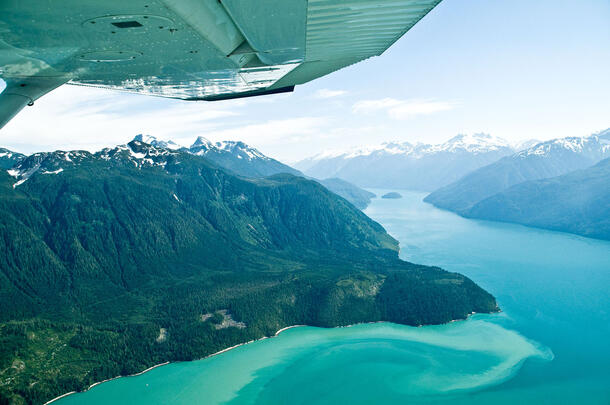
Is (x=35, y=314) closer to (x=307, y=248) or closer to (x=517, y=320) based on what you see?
(x=307, y=248)

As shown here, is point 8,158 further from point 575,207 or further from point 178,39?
point 575,207

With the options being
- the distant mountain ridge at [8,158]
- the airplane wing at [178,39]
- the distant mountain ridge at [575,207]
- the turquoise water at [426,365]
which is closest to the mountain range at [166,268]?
the turquoise water at [426,365]

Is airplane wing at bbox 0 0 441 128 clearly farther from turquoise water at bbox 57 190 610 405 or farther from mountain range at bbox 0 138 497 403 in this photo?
mountain range at bbox 0 138 497 403

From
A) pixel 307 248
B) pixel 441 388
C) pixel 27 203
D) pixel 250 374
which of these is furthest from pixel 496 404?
pixel 27 203

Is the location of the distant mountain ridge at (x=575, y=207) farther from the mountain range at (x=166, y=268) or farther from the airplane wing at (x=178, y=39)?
the airplane wing at (x=178, y=39)

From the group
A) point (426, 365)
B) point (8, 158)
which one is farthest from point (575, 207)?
point (8, 158)

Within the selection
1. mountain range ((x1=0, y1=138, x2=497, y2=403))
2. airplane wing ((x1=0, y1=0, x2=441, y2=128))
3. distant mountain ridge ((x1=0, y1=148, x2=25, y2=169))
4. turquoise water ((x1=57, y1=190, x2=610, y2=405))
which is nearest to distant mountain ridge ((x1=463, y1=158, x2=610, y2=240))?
turquoise water ((x1=57, y1=190, x2=610, y2=405))
